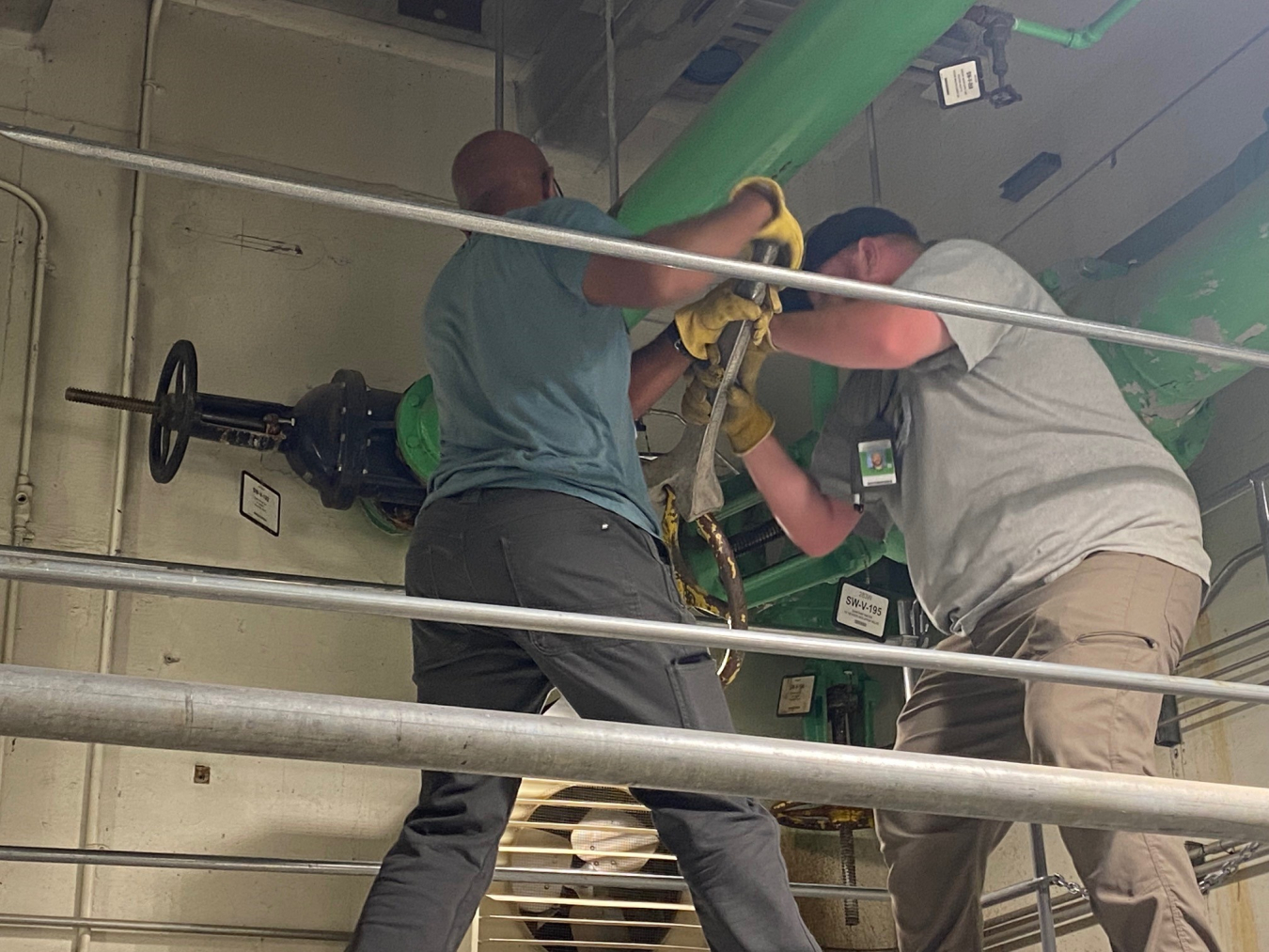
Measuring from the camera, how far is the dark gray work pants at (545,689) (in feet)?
6.49

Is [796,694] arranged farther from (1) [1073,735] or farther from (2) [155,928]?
(1) [1073,735]

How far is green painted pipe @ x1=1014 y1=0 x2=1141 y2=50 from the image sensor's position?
3634 mm

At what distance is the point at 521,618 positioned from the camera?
5.49 feet

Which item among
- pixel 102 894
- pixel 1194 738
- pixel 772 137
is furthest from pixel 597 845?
pixel 772 137

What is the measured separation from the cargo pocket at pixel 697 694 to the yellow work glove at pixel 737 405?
626mm

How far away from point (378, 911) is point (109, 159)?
1009mm

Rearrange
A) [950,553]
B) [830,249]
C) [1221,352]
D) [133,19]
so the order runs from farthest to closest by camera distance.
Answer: [133,19] < [830,249] < [950,553] < [1221,352]

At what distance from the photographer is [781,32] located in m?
3.00

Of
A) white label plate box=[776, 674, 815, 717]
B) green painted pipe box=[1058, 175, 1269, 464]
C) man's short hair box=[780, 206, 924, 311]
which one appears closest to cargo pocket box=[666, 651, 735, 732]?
man's short hair box=[780, 206, 924, 311]

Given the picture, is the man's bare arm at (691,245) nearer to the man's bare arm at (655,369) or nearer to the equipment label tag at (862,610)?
the man's bare arm at (655,369)

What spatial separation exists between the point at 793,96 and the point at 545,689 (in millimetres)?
1316

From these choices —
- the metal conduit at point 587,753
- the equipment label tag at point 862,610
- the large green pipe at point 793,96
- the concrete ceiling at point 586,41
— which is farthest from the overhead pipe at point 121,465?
the metal conduit at point 587,753

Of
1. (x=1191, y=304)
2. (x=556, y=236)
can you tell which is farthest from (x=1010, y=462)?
(x=556, y=236)

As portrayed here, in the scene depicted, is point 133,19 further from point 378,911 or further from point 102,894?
point 378,911
